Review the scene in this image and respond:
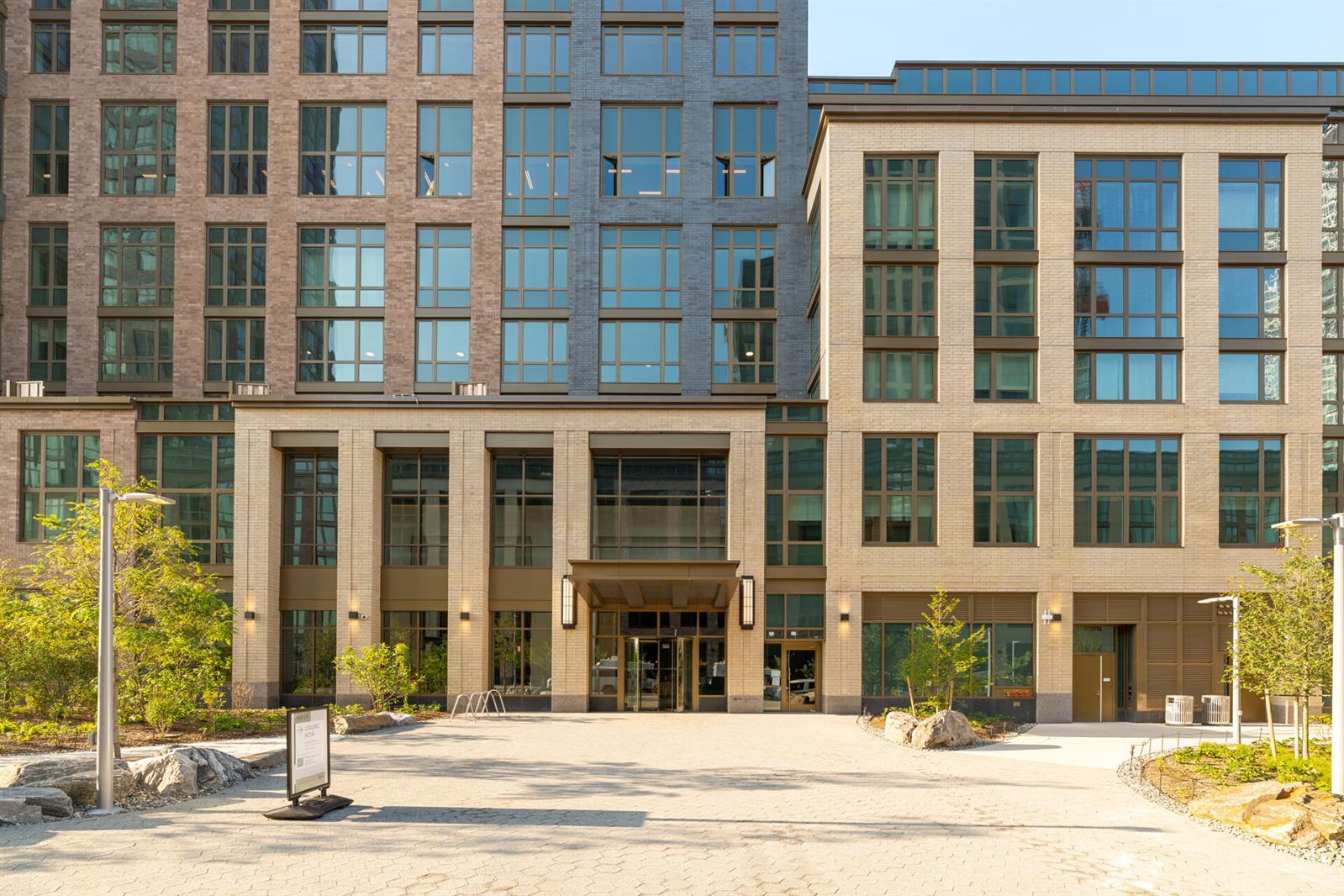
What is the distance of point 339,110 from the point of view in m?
41.0

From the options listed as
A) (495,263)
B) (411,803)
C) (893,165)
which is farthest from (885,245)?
(411,803)

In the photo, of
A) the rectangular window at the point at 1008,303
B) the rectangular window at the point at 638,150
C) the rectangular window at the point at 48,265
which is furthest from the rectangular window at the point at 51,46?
the rectangular window at the point at 1008,303

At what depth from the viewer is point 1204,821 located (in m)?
16.5

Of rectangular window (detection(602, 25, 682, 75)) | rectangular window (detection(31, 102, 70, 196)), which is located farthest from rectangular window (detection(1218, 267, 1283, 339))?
rectangular window (detection(31, 102, 70, 196))

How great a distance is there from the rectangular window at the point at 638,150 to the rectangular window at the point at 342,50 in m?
8.95

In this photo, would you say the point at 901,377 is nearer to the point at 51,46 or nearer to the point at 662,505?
the point at 662,505

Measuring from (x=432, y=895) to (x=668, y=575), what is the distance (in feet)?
70.1

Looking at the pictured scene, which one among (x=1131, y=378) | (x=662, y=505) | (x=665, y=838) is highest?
(x=1131, y=378)

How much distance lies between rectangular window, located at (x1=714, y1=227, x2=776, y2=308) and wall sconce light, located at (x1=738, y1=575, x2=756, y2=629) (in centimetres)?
1147

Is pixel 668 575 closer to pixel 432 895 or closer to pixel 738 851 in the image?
pixel 738 851

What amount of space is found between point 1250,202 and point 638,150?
2070cm

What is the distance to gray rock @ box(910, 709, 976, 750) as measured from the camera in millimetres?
25234

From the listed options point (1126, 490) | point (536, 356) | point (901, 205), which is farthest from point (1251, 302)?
point (536, 356)

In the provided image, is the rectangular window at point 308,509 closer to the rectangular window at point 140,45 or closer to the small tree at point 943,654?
the rectangular window at point 140,45
